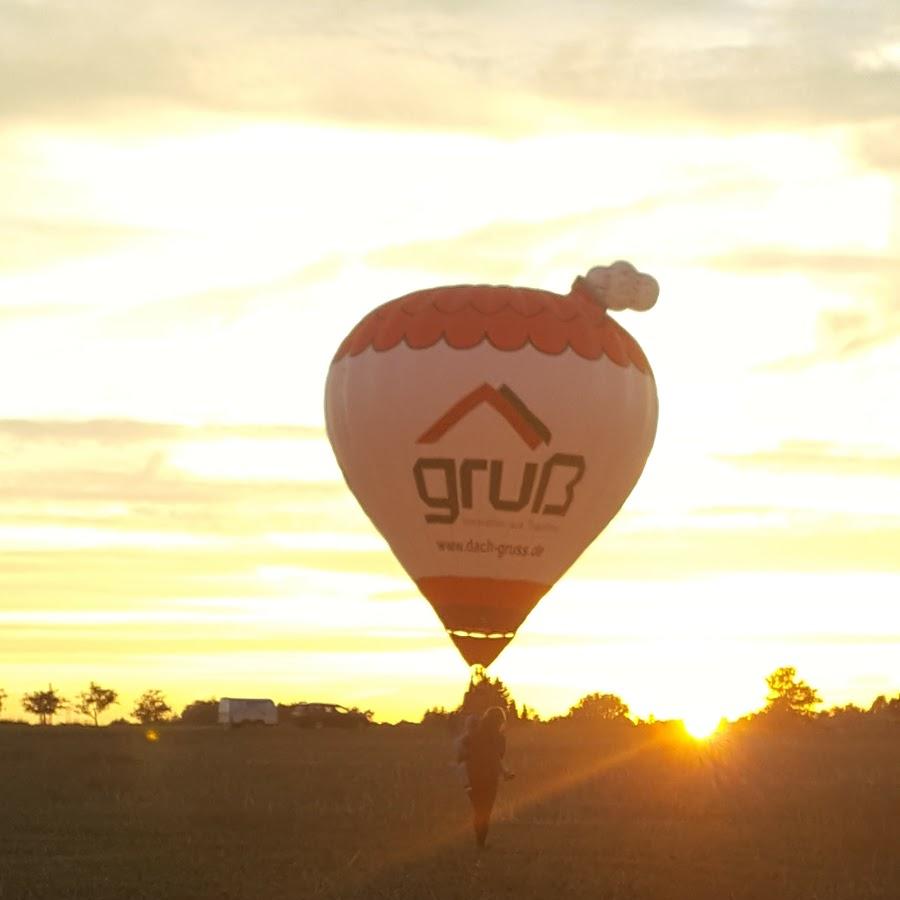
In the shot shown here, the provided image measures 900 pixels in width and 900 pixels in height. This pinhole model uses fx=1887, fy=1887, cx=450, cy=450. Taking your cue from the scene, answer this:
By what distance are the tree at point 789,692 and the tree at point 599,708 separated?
10.3 meters

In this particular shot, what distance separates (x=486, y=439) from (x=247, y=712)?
51.2 m

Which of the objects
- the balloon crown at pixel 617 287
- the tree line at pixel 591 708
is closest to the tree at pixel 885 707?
the tree line at pixel 591 708

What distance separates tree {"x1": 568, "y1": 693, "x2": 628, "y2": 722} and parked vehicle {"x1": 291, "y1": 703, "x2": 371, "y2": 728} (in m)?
34.7

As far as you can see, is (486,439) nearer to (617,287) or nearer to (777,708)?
(617,287)

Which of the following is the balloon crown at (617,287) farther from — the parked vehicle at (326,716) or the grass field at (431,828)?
the parked vehicle at (326,716)

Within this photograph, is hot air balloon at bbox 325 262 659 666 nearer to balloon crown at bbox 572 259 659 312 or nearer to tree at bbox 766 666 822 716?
balloon crown at bbox 572 259 659 312

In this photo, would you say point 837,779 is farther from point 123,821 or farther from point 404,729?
point 404,729

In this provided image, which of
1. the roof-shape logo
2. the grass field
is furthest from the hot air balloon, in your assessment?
the grass field

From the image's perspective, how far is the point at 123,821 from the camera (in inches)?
1302

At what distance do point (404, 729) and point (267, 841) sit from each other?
56.1m

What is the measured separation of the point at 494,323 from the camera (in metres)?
36.2

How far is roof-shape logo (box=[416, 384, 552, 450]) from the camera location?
35875 millimetres

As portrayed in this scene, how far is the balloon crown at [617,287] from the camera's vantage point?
38.0 metres

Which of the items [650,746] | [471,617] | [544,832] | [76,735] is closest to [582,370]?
[471,617]
